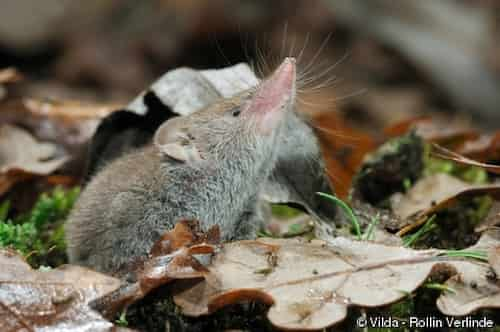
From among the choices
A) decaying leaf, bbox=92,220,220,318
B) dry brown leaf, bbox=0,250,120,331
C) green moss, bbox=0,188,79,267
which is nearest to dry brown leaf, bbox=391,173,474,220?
decaying leaf, bbox=92,220,220,318

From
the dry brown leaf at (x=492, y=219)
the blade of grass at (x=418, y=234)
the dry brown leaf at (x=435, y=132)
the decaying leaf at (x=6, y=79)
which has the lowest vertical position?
the blade of grass at (x=418, y=234)

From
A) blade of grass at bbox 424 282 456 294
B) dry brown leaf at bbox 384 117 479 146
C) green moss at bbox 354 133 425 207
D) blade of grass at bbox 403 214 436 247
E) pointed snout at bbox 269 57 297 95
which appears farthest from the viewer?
dry brown leaf at bbox 384 117 479 146

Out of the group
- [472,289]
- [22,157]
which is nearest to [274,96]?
[472,289]

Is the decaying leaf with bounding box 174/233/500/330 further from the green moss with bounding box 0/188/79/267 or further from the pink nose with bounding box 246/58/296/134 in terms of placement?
the green moss with bounding box 0/188/79/267

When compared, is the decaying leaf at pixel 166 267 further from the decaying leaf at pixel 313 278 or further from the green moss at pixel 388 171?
the green moss at pixel 388 171

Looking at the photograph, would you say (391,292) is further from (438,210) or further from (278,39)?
(278,39)

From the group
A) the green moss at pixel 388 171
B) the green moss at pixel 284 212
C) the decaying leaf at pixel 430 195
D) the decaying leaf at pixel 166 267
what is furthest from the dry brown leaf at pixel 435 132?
the decaying leaf at pixel 166 267

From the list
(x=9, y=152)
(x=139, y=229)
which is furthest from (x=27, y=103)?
(x=139, y=229)

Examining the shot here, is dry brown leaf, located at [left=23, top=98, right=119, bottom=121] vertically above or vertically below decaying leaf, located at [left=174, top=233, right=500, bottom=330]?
above
